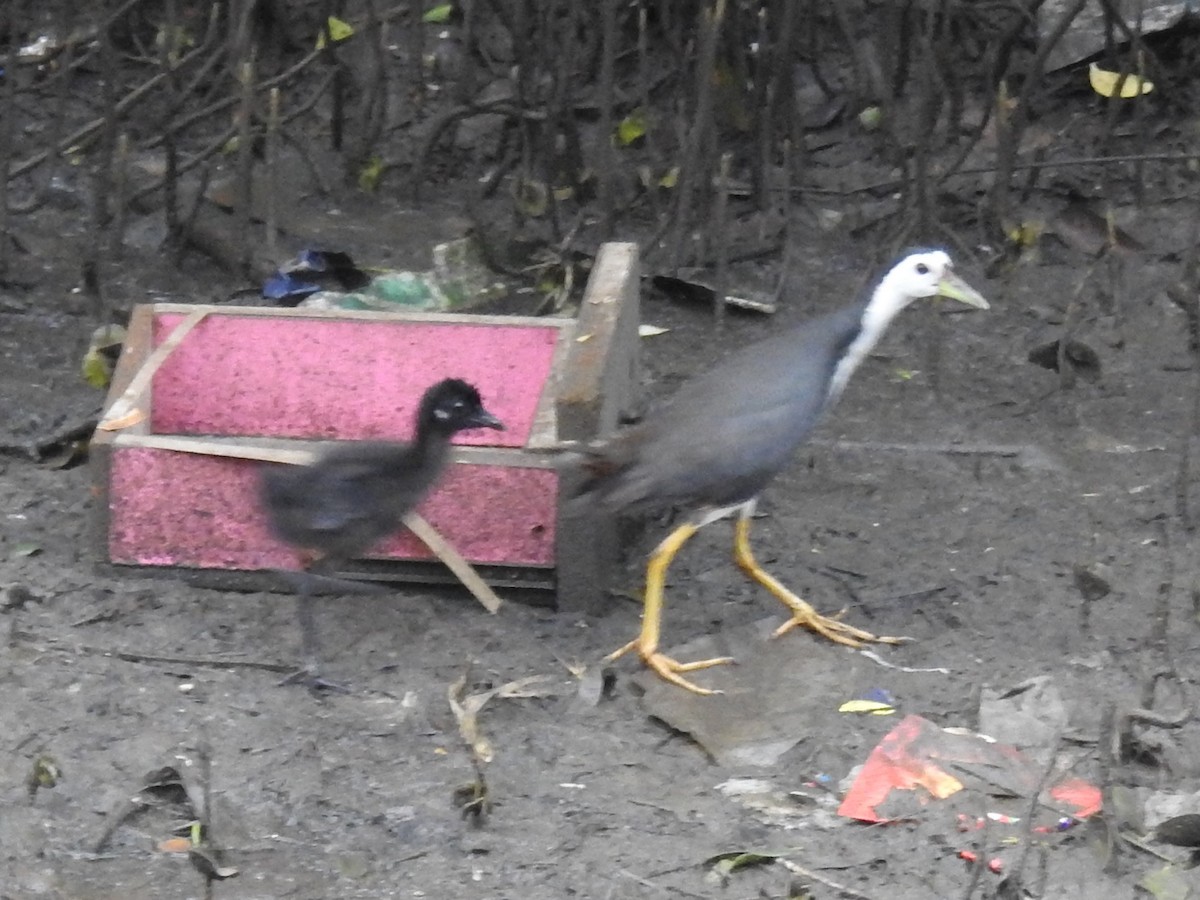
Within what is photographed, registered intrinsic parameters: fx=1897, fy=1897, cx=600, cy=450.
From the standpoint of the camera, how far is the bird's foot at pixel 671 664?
428 centimetres

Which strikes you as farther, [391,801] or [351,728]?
[351,728]

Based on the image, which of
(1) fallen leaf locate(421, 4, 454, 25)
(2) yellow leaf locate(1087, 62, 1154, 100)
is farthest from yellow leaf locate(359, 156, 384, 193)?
(2) yellow leaf locate(1087, 62, 1154, 100)

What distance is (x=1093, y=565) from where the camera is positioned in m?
4.72

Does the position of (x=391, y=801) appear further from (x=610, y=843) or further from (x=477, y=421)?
(x=477, y=421)

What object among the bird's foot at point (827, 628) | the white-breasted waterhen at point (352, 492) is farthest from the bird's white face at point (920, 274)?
the white-breasted waterhen at point (352, 492)

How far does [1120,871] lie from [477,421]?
1.82 meters

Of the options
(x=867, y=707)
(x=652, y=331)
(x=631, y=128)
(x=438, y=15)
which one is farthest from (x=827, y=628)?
(x=438, y=15)

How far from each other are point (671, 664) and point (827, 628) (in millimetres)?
444

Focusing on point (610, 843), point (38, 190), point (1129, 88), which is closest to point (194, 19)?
point (38, 190)

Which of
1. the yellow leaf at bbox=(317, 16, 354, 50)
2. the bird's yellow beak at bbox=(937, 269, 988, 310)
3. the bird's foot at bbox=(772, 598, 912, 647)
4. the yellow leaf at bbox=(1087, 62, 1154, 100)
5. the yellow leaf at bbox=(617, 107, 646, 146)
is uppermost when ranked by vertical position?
the yellow leaf at bbox=(317, 16, 354, 50)

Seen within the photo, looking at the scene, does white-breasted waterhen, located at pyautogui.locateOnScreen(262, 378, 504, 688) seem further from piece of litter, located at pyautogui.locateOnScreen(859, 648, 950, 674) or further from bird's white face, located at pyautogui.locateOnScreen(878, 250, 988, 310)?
bird's white face, located at pyautogui.locateOnScreen(878, 250, 988, 310)

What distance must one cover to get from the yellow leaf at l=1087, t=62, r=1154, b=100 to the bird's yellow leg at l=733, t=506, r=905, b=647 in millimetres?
3120

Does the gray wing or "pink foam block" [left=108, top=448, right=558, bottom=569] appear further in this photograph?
"pink foam block" [left=108, top=448, right=558, bottom=569]

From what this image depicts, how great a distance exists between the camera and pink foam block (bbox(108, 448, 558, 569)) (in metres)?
4.51
